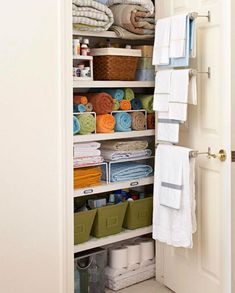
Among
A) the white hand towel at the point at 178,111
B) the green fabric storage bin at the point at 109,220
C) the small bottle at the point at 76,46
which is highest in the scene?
the small bottle at the point at 76,46

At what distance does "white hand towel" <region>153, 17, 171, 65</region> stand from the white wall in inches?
26.1

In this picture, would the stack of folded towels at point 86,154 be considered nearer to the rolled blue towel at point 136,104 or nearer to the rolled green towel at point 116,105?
the rolled green towel at point 116,105

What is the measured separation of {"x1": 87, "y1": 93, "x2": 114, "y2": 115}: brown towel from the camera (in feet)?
9.29

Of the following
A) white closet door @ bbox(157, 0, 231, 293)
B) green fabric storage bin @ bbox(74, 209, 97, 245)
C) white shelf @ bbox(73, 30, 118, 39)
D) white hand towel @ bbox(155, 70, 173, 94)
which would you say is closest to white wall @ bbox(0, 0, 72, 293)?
green fabric storage bin @ bbox(74, 209, 97, 245)

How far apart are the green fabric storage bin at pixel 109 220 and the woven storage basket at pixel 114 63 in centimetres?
80

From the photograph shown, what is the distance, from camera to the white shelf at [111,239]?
2.77 metres

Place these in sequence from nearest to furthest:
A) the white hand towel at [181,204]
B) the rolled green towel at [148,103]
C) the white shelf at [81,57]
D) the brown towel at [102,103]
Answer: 1. the white hand towel at [181,204]
2. the white shelf at [81,57]
3. the brown towel at [102,103]
4. the rolled green towel at [148,103]

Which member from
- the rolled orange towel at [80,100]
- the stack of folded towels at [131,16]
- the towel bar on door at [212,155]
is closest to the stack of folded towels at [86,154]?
the rolled orange towel at [80,100]

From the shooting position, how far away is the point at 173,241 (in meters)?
2.68

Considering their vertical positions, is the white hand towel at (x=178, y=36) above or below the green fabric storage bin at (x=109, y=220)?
above

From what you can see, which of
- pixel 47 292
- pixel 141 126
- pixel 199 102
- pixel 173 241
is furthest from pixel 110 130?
pixel 47 292

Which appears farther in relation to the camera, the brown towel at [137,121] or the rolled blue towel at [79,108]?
the brown towel at [137,121]

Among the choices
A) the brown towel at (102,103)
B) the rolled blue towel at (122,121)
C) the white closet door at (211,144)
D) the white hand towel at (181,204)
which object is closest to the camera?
the white closet door at (211,144)

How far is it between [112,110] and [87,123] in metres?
0.22
